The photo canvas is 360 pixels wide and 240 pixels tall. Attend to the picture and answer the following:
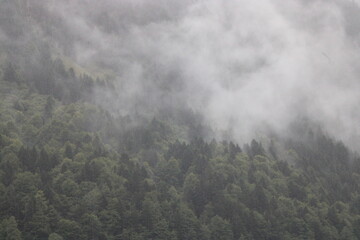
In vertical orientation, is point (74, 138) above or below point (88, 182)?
above

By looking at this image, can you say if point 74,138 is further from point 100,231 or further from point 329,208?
point 329,208

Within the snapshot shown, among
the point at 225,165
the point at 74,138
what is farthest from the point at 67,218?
the point at 225,165

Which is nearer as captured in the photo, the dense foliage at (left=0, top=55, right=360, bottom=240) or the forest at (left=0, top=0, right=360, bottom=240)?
the forest at (left=0, top=0, right=360, bottom=240)

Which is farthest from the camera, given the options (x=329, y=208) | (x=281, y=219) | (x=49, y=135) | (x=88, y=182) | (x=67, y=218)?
(x=49, y=135)

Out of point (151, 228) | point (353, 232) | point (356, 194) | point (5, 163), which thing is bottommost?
point (353, 232)

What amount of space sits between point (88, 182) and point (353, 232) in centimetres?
9491

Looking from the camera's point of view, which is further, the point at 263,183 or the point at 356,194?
the point at 356,194

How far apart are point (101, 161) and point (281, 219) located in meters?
66.7

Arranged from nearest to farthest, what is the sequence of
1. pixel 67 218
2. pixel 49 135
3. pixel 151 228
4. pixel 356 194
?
1. pixel 67 218
2. pixel 151 228
3. pixel 49 135
4. pixel 356 194

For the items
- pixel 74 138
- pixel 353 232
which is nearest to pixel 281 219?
pixel 353 232

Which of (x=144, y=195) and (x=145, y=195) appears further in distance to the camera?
(x=144, y=195)

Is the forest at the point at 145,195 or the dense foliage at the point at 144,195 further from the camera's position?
the dense foliage at the point at 144,195

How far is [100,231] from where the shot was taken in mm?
116812

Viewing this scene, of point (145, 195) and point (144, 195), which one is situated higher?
point (144, 195)
